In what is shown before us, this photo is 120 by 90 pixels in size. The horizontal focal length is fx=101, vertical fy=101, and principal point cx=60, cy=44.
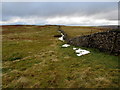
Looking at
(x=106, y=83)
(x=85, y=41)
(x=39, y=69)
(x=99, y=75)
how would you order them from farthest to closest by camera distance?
(x=85, y=41), (x=39, y=69), (x=99, y=75), (x=106, y=83)

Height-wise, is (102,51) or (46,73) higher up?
(102,51)

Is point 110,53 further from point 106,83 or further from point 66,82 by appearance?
point 66,82

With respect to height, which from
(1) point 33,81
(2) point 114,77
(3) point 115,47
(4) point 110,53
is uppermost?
(3) point 115,47

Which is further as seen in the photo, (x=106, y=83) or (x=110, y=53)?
(x=110, y=53)

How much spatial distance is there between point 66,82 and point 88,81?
181 centimetres

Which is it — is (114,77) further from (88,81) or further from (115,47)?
(115,47)

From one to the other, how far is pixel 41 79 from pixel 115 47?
11229 millimetres

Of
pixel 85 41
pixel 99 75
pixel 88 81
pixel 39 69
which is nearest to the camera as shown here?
pixel 88 81

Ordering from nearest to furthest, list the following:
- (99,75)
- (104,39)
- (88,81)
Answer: (88,81) → (99,75) → (104,39)

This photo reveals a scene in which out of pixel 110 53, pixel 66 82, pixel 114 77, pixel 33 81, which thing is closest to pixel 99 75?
pixel 114 77

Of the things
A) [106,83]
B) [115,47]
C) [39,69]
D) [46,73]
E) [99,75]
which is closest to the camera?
[106,83]

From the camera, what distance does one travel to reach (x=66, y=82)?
8.50 m

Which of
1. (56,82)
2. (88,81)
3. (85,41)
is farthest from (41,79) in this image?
(85,41)

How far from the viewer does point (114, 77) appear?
334 inches
